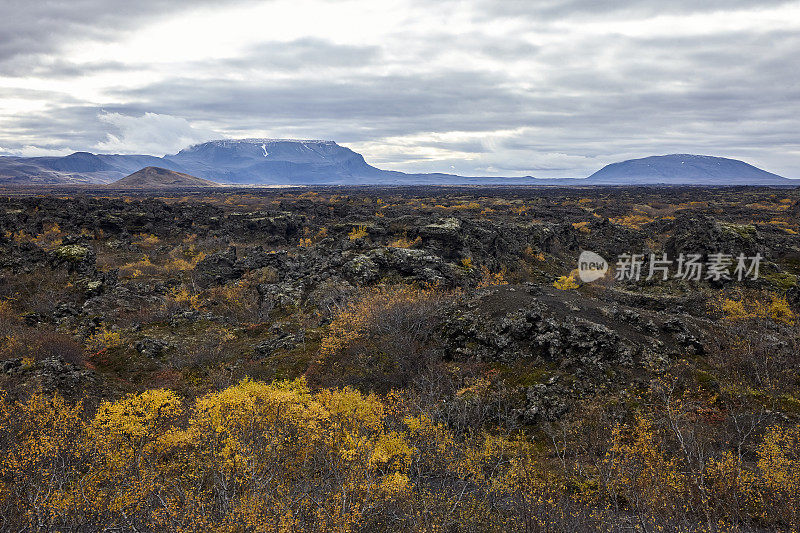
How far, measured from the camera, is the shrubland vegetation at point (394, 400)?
1870 centimetres

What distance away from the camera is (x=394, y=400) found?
31.7 m

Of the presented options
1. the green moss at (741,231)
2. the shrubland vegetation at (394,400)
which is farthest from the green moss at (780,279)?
the green moss at (741,231)

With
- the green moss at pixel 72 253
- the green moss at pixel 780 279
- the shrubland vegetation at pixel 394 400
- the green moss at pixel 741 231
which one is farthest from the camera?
the green moss at pixel 72 253

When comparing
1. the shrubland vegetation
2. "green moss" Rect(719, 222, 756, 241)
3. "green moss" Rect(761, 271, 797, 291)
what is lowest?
the shrubland vegetation

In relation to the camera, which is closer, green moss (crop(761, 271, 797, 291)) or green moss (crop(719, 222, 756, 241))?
green moss (crop(761, 271, 797, 291))

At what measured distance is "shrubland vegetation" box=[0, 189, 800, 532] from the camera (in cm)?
1870

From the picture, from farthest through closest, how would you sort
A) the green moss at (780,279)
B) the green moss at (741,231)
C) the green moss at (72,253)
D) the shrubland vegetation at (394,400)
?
the green moss at (72,253) → the green moss at (741,231) → the green moss at (780,279) → the shrubland vegetation at (394,400)

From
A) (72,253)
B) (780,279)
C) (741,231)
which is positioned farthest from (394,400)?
(72,253)

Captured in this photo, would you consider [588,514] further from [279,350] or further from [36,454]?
[279,350]

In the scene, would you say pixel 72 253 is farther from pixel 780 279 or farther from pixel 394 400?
pixel 780 279

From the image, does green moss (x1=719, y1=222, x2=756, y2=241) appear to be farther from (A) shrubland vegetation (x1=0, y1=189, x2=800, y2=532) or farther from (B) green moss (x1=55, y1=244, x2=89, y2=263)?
(B) green moss (x1=55, y1=244, x2=89, y2=263)

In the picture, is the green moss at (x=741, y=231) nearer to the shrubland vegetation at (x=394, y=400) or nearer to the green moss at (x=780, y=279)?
the shrubland vegetation at (x=394, y=400)

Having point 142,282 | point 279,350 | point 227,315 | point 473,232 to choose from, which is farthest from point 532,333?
point 142,282

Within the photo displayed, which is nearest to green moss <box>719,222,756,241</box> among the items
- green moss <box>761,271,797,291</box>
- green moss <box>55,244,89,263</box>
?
green moss <box>761,271,797,291</box>
